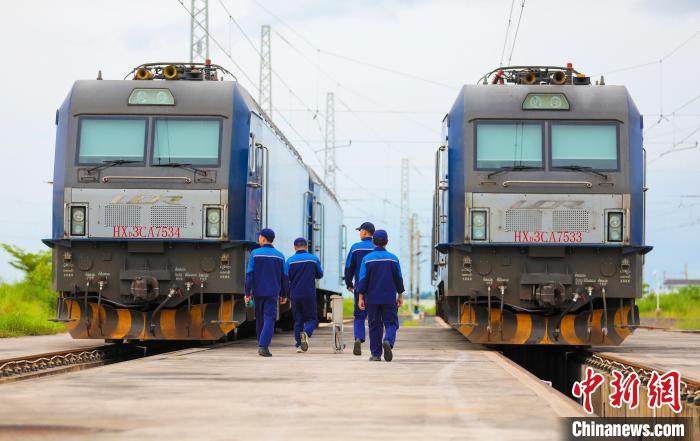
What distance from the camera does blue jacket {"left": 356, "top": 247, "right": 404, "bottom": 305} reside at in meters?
14.3

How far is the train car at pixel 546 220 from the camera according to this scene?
53.2 feet

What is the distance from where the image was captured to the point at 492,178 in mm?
16359

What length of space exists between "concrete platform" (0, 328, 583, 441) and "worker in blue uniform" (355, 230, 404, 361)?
1115 mm

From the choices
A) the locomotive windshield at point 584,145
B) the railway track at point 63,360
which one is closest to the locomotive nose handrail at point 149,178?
the railway track at point 63,360

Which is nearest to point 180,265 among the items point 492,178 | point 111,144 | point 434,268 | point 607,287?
point 111,144

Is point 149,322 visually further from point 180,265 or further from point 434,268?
point 434,268

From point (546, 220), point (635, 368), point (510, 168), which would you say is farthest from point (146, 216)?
point (635, 368)

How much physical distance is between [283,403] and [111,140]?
28.7 feet

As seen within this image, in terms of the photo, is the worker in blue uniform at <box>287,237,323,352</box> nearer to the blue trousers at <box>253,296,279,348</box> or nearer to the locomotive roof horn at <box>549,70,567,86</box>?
the blue trousers at <box>253,296,279,348</box>

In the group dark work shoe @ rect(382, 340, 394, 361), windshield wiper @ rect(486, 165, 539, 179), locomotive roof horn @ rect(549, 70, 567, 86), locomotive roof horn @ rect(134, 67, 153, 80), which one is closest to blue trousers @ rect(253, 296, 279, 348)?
dark work shoe @ rect(382, 340, 394, 361)

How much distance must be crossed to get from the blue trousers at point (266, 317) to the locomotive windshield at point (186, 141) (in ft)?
7.03

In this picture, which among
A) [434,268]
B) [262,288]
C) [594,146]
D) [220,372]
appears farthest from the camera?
[434,268]

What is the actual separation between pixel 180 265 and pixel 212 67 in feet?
10.3

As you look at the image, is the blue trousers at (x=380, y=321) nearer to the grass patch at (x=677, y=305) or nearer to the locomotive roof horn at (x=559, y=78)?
the locomotive roof horn at (x=559, y=78)
